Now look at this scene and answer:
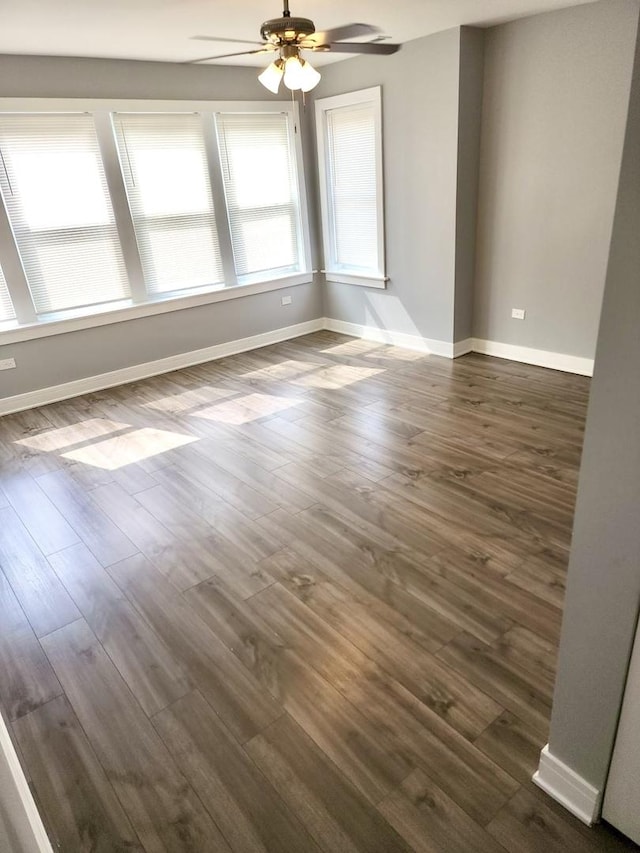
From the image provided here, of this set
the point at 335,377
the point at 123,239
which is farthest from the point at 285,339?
the point at 123,239

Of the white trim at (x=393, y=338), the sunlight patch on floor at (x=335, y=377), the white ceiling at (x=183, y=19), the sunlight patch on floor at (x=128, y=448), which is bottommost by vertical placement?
the sunlight patch on floor at (x=128, y=448)

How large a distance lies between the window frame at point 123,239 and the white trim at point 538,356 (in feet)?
7.39

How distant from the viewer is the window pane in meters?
5.00

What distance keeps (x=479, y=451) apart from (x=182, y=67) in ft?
13.2

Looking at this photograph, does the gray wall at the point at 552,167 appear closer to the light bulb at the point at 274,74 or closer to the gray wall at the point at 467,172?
the gray wall at the point at 467,172

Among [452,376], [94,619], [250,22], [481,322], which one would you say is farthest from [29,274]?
[481,322]

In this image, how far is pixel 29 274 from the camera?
427 centimetres

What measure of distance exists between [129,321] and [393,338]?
2.55m

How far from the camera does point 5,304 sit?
4.25 meters

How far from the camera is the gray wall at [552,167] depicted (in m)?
3.67

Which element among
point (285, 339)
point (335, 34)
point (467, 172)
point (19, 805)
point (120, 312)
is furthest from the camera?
point (285, 339)

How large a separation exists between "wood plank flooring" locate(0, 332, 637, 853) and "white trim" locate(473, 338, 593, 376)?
53 cm

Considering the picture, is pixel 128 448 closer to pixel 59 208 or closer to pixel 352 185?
pixel 59 208

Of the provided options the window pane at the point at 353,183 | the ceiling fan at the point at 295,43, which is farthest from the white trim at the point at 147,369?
the ceiling fan at the point at 295,43
